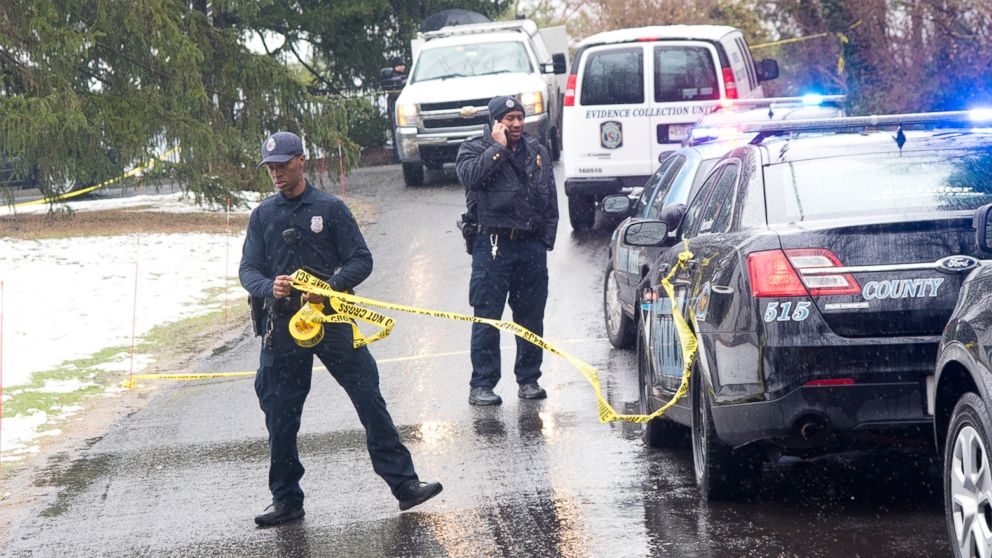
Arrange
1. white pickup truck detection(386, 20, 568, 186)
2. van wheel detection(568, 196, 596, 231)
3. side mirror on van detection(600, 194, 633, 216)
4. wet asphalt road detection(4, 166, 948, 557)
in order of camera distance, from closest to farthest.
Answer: wet asphalt road detection(4, 166, 948, 557), side mirror on van detection(600, 194, 633, 216), van wheel detection(568, 196, 596, 231), white pickup truck detection(386, 20, 568, 186)

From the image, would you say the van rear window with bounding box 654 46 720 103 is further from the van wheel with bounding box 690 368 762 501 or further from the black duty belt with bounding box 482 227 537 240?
the van wheel with bounding box 690 368 762 501

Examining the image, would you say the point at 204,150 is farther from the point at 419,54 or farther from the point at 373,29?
the point at 373,29

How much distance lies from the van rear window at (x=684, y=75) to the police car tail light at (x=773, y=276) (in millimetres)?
10884

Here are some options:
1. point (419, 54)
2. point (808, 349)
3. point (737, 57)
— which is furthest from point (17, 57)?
point (808, 349)

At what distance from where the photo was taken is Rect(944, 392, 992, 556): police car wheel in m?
4.97

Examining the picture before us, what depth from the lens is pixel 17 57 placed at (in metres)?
20.2

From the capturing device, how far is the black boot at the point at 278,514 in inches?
282

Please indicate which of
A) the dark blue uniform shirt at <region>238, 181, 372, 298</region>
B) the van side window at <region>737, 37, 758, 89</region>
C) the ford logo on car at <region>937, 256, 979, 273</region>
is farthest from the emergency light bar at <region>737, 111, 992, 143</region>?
the van side window at <region>737, 37, 758, 89</region>

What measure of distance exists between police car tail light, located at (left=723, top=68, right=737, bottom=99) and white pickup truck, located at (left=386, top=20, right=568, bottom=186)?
16.3 feet

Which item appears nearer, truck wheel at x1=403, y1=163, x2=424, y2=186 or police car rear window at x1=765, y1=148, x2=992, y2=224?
police car rear window at x1=765, y1=148, x2=992, y2=224

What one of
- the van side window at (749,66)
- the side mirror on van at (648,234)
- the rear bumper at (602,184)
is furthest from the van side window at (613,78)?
the side mirror on van at (648,234)

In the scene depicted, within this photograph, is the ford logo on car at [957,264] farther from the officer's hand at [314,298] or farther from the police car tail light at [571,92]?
the police car tail light at [571,92]

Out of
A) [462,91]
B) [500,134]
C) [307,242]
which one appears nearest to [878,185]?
[307,242]

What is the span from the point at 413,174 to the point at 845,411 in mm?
17788
